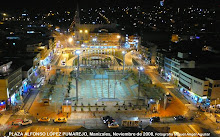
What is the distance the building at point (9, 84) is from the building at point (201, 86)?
17932 millimetres

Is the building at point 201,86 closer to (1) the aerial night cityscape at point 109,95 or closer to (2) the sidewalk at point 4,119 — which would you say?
(1) the aerial night cityscape at point 109,95

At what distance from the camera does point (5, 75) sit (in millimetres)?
20438

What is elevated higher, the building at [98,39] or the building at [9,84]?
the building at [98,39]

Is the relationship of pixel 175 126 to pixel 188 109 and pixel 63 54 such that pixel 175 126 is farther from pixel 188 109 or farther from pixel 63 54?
pixel 63 54

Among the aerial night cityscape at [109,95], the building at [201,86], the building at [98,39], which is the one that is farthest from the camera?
the building at [98,39]

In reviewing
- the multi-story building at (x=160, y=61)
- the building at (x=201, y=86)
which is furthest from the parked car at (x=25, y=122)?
the multi-story building at (x=160, y=61)

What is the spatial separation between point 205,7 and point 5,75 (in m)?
66.8

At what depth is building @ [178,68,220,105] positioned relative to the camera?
71.3ft

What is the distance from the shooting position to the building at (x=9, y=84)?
19928mm

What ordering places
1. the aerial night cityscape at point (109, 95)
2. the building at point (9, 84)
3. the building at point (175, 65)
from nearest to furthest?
the aerial night cityscape at point (109, 95), the building at point (9, 84), the building at point (175, 65)

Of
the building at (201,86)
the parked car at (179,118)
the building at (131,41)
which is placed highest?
the building at (131,41)

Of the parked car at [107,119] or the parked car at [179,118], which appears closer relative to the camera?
the parked car at [107,119]

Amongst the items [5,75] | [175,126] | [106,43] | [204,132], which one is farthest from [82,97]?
[106,43]

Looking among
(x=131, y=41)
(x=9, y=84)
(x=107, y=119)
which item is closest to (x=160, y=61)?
(x=107, y=119)
